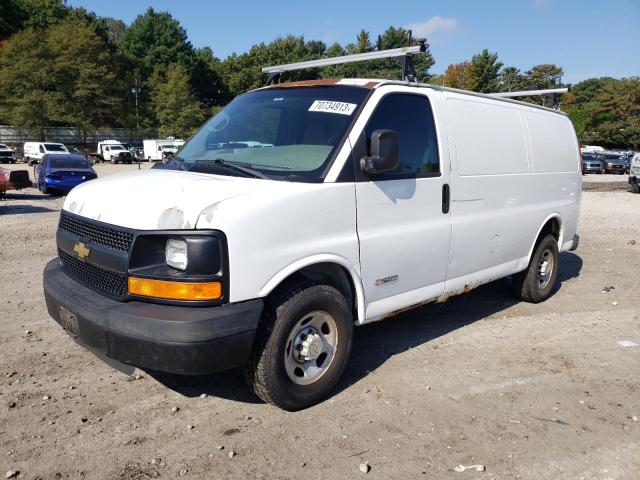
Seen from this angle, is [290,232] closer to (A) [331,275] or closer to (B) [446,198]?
(A) [331,275]

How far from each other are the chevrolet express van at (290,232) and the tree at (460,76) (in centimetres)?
7714

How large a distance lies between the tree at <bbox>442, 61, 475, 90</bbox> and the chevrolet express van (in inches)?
3037

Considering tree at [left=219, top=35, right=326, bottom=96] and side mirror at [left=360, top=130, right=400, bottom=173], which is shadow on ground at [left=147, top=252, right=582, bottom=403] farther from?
tree at [left=219, top=35, right=326, bottom=96]

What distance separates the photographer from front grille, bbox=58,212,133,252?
3.30 metres

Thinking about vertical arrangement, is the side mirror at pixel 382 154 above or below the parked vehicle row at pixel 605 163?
above

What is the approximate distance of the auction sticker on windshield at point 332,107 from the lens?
4023mm

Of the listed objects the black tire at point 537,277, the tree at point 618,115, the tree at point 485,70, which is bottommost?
the black tire at point 537,277

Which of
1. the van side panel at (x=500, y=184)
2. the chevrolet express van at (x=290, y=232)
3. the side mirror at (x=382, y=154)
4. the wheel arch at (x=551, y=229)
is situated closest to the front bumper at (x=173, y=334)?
the chevrolet express van at (x=290, y=232)

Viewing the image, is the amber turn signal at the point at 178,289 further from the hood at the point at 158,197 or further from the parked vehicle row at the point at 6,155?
the parked vehicle row at the point at 6,155

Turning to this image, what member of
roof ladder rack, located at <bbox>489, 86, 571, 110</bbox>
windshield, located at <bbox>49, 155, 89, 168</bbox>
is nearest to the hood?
roof ladder rack, located at <bbox>489, 86, 571, 110</bbox>

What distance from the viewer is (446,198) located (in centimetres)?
459

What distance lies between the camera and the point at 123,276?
10.8 ft

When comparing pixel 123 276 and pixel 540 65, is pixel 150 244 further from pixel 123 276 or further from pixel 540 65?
pixel 540 65

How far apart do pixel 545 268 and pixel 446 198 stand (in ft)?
8.74
